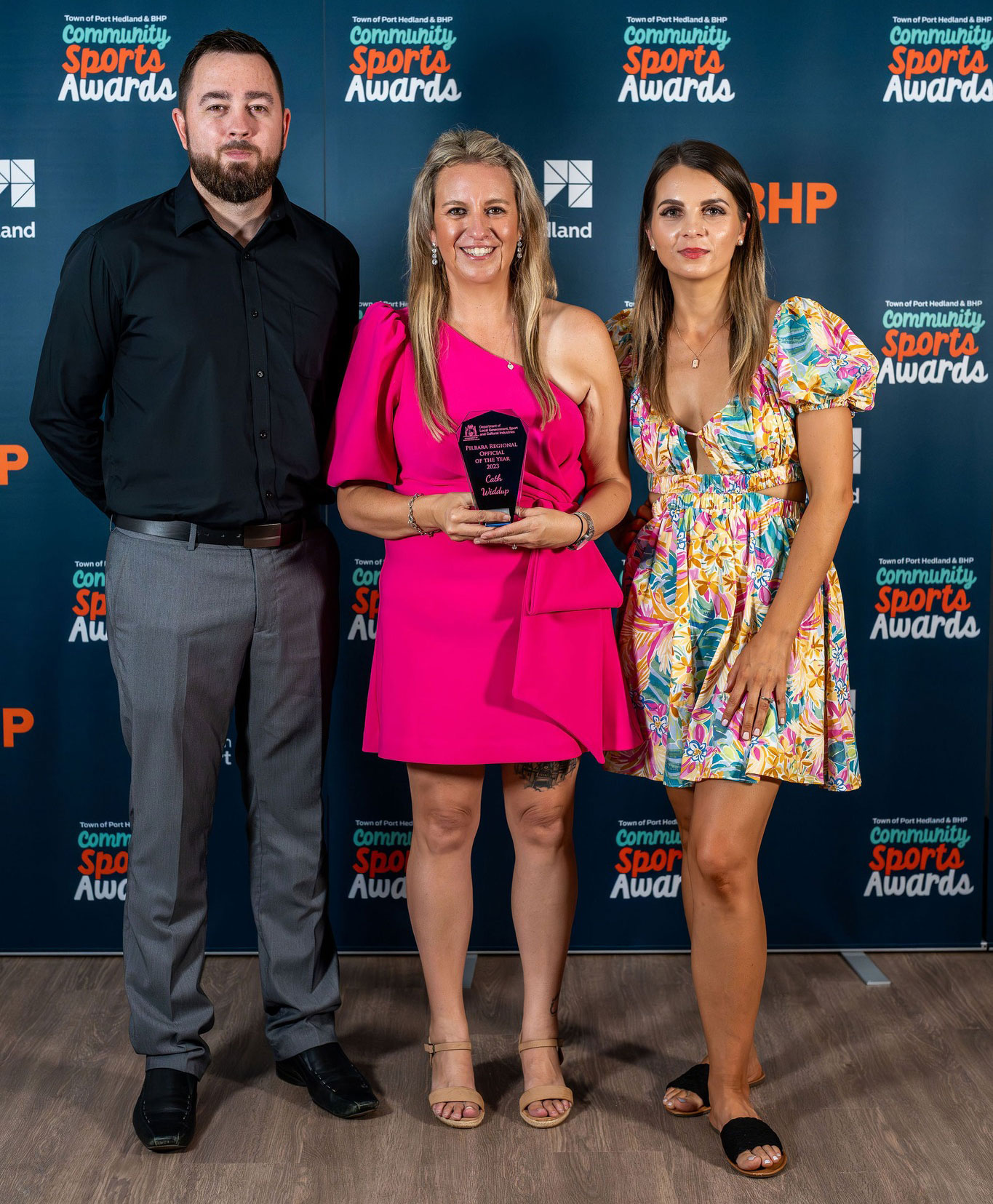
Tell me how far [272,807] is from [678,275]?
4.46 ft

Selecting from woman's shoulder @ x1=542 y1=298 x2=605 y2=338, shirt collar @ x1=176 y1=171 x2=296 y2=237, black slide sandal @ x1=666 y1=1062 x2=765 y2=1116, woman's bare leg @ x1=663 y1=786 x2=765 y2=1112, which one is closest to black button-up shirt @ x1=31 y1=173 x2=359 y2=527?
shirt collar @ x1=176 y1=171 x2=296 y2=237

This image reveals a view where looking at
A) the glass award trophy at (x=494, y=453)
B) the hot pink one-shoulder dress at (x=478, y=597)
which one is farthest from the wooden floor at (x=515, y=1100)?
the glass award trophy at (x=494, y=453)

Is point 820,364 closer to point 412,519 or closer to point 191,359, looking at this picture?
point 412,519

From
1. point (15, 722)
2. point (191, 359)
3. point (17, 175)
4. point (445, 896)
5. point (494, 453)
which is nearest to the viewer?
point (494, 453)

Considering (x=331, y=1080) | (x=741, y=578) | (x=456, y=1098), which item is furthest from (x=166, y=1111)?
(x=741, y=578)

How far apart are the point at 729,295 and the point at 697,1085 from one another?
161 cm

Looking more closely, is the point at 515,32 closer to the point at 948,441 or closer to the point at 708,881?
the point at 948,441

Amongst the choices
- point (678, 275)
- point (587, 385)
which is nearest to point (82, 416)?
point (587, 385)

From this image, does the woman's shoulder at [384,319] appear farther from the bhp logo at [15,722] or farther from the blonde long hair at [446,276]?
the bhp logo at [15,722]

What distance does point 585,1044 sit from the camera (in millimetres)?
2705

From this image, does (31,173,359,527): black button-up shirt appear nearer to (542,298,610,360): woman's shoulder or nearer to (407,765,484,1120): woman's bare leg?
(542,298,610,360): woman's shoulder

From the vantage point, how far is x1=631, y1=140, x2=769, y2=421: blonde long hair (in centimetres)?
216

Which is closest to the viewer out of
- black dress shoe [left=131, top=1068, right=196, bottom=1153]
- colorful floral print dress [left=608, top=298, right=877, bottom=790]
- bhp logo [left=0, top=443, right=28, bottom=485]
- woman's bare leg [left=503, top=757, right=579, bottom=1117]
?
colorful floral print dress [left=608, top=298, right=877, bottom=790]

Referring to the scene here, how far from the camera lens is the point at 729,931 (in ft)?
7.32
